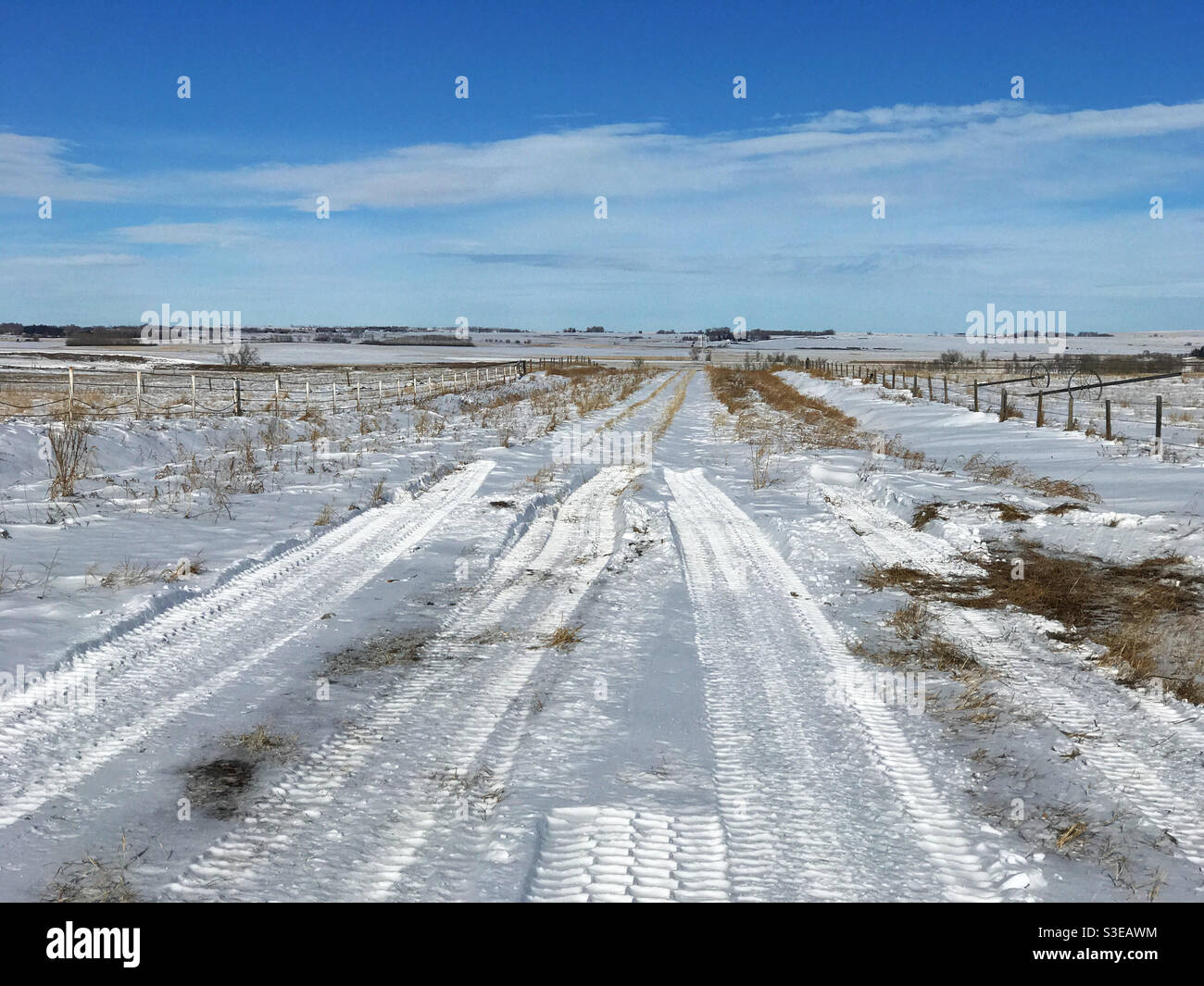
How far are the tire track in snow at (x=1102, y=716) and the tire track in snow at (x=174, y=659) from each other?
4888 mm

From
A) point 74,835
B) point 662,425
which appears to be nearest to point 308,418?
point 662,425

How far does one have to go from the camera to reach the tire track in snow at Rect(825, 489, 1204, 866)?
368cm

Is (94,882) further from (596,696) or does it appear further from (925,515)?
(925,515)

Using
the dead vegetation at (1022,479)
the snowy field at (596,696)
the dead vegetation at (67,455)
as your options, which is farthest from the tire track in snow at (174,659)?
the dead vegetation at (1022,479)

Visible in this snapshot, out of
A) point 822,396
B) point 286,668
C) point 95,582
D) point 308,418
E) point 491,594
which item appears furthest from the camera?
point 822,396

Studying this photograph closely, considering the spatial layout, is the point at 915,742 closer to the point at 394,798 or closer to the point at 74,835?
the point at 394,798

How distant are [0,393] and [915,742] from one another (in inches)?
1384

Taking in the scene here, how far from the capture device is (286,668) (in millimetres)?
5207

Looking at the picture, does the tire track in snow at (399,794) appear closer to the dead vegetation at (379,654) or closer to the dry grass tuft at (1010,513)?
the dead vegetation at (379,654)

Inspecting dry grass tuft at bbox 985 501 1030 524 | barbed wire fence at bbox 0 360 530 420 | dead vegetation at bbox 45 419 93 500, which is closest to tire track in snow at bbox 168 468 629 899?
dry grass tuft at bbox 985 501 1030 524

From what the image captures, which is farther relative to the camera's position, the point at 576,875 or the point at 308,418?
the point at 308,418

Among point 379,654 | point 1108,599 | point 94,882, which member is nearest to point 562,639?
point 379,654

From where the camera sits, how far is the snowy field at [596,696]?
324cm

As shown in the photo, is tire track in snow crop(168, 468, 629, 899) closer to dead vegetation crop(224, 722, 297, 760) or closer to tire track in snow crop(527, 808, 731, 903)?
dead vegetation crop(224, 722, 297, 760)
